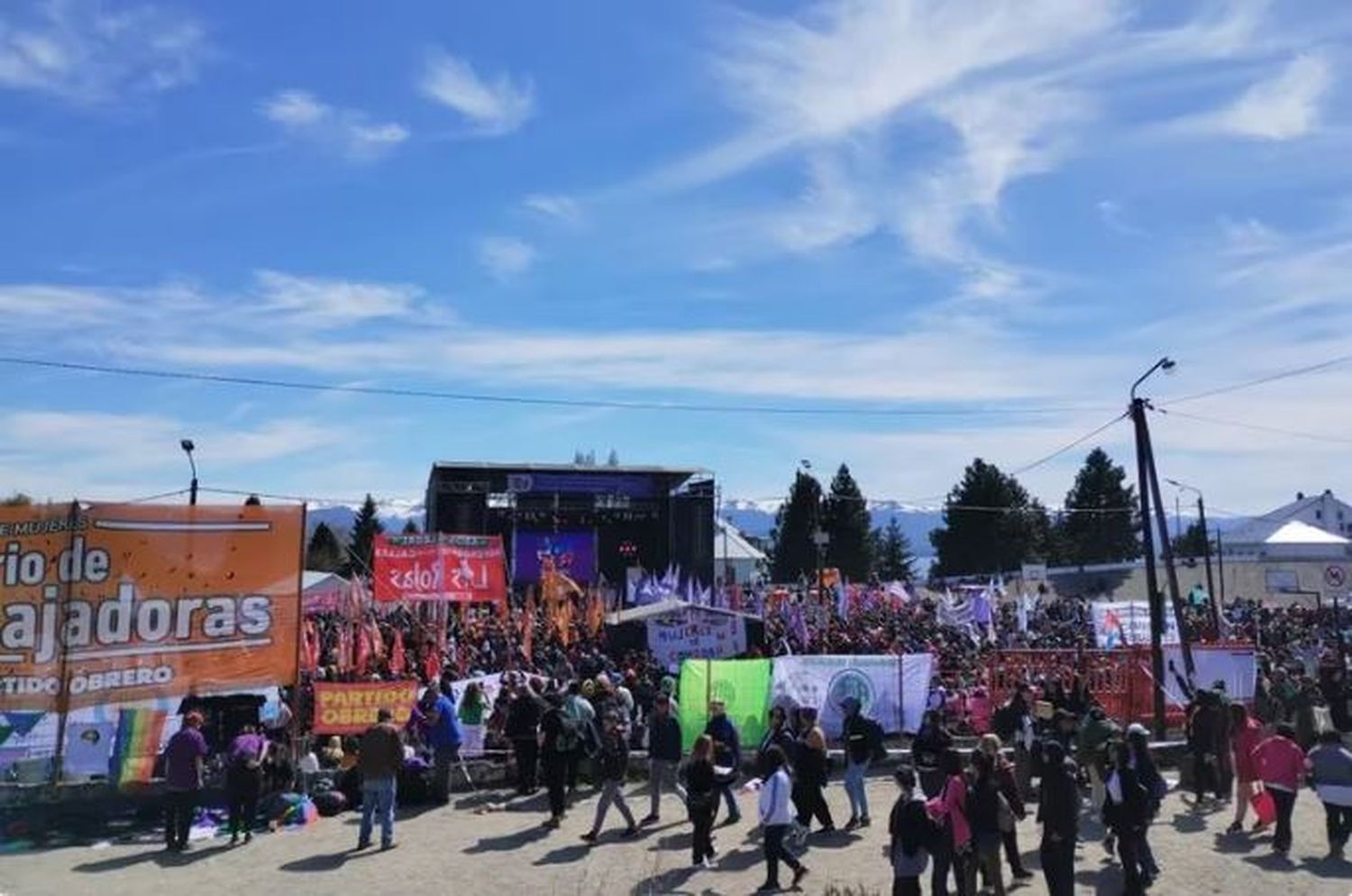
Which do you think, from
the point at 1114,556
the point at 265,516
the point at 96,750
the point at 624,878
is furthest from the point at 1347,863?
the point at 1114,556

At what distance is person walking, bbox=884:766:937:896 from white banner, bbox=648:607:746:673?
15439mm

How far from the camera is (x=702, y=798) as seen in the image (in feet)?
35.7

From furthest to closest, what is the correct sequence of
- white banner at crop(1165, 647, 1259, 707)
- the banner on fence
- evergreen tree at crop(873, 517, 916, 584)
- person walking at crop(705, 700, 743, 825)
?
evergreen tree at crop(873, 517, 916, 584) → white banner at crop(1165, 647, 1259, 707) → the banner on fence → person walking at crop(705, 700, 743, 825)

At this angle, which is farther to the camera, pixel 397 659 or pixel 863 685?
pixel 397 659

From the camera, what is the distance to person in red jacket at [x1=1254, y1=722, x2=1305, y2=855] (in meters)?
11.3

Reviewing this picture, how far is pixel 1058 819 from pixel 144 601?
1039 centimetres

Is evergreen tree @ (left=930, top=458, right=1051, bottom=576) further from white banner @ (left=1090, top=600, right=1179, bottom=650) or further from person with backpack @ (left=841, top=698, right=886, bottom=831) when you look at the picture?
person with backpack @ (left=841, top=698, right=886, bottom=831)

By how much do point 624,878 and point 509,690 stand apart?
6313 mm

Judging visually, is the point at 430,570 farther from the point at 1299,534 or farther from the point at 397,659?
the point at 1299,534

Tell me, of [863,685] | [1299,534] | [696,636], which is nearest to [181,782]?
[863,685]

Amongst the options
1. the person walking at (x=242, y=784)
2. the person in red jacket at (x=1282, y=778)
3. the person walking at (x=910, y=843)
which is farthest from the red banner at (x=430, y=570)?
the person in red jacket at (x=1282, y=778)

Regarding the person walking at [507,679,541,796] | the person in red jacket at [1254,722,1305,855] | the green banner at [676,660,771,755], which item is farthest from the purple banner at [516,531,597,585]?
the person in red jacket at [1254,722,1305,855]

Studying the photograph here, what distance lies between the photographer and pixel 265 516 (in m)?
14.1

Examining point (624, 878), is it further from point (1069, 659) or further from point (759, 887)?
point (1069, 659)
